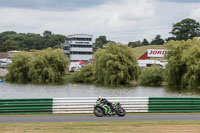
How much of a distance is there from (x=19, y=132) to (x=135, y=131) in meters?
4.66

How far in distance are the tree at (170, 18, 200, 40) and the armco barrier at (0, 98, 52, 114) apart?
491 feet

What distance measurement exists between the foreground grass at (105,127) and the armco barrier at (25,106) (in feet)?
12.6

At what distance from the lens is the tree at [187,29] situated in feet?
545

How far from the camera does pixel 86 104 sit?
880 inches

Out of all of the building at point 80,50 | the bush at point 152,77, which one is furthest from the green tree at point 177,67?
the building at point 80,50

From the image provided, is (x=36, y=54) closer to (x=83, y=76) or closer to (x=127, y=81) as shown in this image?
(x=83, y=76)

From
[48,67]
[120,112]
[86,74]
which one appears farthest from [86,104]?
[86,74]

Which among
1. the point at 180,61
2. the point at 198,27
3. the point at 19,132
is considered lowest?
the point at 19,132

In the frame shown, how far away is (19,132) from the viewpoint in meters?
16.0

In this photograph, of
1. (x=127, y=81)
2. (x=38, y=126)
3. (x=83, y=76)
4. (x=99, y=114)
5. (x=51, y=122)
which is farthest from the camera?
(x=83, y=76)

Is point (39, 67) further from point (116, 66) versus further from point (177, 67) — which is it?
point (177, 67)

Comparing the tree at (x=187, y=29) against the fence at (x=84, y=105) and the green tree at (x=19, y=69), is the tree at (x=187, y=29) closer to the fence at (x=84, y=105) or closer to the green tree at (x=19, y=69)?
the green tree at (x=19, y=69)

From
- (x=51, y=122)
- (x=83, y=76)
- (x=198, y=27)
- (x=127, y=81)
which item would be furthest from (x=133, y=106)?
(x=198, y=27)

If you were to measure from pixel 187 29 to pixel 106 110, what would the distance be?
497 ft
